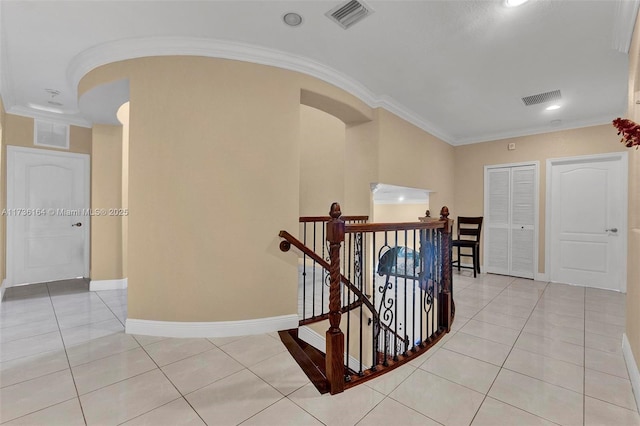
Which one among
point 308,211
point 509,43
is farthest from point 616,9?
point 308,211

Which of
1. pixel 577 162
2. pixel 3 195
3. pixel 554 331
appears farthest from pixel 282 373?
pixel 577 162

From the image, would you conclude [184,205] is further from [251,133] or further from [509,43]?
[509,43]

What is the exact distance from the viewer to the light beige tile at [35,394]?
5.35 ft

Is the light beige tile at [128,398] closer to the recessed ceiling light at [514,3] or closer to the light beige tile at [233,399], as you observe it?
the light beige tile at [233,399]

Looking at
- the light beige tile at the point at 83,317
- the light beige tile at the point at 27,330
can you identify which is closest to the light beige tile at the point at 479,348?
the light beige tile at the point at 83,317

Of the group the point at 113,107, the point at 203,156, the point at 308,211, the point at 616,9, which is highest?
the point at 616,9

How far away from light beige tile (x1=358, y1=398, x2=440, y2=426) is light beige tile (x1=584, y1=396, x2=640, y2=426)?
2.98 feet

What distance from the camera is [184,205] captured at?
266cm

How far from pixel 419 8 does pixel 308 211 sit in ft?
12.0

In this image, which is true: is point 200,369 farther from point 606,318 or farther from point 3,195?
point 3,195

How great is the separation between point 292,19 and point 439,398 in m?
2.99

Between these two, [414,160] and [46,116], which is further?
[414,160]

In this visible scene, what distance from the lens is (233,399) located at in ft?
5.67

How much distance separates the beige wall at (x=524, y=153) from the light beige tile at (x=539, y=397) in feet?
12.4
